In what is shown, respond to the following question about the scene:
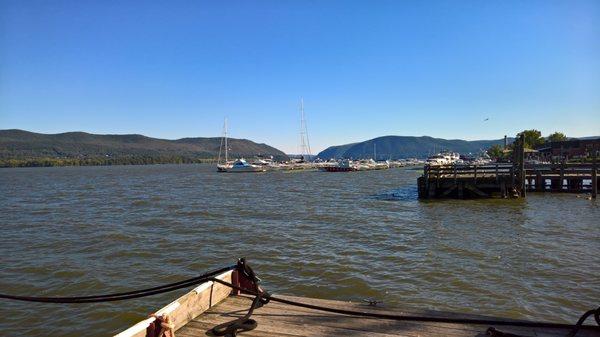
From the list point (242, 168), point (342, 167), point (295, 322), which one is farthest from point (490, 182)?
point (242, 168)

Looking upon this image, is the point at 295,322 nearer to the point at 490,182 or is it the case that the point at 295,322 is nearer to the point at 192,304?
the point at 192,304

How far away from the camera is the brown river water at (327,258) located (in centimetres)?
941

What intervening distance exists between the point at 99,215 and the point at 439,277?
864 inches

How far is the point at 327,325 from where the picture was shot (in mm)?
4910

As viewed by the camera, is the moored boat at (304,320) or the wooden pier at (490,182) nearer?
the moored boat at (304,320)

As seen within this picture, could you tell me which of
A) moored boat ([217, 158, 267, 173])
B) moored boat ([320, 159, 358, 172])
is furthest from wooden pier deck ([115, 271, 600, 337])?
moored boat ([320, 159, 358, 172])

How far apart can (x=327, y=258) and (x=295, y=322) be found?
851 cm

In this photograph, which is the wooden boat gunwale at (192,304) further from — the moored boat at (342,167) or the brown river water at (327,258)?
the moored boat at (342,167)

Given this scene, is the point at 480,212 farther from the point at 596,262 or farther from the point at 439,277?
the point at 439,277

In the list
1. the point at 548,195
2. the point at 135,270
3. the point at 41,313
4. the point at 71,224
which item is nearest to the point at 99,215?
the point at 71,224

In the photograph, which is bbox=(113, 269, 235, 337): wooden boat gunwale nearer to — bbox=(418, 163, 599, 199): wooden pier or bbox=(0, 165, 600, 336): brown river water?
bbox=(0, 165, 600, 336): brown river water

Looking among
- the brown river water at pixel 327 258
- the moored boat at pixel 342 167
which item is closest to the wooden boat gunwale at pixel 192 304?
the brown river water at pixel 327 258

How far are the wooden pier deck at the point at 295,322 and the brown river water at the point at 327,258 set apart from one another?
13.0 feet

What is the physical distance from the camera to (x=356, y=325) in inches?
193
